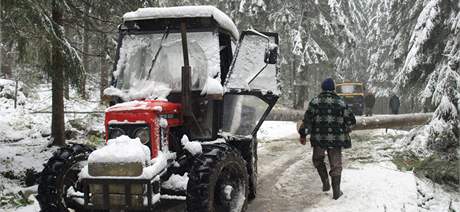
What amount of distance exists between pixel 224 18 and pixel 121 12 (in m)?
4.80

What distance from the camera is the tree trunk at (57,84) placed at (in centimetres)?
809

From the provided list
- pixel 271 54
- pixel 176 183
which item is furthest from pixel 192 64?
pixel 176 183

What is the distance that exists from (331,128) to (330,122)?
0.11 m

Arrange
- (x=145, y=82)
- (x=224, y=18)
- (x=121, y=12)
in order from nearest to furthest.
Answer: (x=145, y=82)
(x=224, y=18)
(x=121, y=12)

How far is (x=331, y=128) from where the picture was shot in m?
6.99

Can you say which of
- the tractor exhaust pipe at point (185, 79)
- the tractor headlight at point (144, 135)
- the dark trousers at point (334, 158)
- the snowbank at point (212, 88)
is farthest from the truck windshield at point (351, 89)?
the tractor headlight at point (144, 135)

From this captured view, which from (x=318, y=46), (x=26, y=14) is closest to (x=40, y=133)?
(x=26, y=14)

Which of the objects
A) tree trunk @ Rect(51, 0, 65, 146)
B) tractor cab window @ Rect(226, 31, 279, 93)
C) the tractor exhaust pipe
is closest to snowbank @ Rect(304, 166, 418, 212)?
tractor cab window @ Rect(226, 31, 279, 93)

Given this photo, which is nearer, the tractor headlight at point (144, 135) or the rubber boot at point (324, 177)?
the tractor headlight at point (144, 135)

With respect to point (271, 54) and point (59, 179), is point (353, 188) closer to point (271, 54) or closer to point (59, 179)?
point (271, 54)

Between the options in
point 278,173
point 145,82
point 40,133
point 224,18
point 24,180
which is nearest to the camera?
point 145,82

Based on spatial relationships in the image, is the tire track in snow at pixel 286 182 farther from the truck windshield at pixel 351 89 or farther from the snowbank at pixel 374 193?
the truck windshield at pixel 351 89

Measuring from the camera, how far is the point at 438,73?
11961 mm

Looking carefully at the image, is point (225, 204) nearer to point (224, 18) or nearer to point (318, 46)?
point (224, 18)
